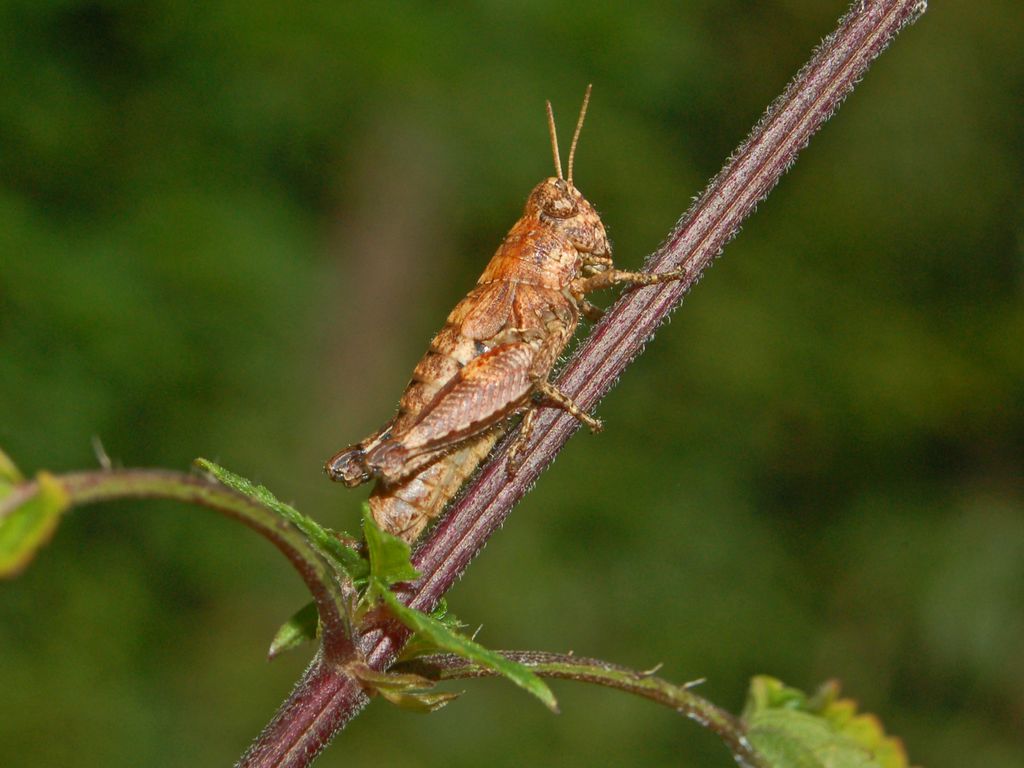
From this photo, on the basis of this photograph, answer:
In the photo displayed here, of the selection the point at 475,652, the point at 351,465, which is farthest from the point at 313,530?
the point at 351,465

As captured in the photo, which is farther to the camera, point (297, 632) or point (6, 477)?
point (297, 632)

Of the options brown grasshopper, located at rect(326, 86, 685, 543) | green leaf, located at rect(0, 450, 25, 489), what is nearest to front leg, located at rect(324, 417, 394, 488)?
brown grasshopper, located at rect(326, 86, 685, 543)

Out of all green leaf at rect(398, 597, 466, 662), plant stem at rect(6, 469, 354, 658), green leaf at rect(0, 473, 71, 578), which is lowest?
green leaf at rect(0, 473, 71, 578)

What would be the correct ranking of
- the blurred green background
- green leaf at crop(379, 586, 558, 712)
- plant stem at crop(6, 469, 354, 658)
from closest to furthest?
1. plant stem at crop(6, 469, 354, 658)
2. green leaf at crop(379, 586, 558, 712)
3. the blurred green background

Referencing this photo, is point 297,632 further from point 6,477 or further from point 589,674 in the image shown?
point 6,477

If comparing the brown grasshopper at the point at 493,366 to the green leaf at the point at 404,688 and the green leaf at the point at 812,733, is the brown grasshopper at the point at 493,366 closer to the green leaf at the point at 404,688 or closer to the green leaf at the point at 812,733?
the green leaf at the point at 404,688

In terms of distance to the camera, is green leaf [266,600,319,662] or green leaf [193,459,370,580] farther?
green leaf [266,600,319,662]

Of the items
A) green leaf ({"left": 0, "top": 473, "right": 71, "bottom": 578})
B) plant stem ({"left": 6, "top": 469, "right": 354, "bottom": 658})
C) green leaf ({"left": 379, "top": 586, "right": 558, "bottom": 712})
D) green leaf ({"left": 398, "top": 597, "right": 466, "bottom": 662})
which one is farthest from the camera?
green leaf ({"left": 398, "top": 597, "right": 466, "bottom": 662})

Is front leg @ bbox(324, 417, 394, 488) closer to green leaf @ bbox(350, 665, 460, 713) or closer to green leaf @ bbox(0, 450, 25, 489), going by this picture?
green leaf @ bbox(350, 665, 460, 713)

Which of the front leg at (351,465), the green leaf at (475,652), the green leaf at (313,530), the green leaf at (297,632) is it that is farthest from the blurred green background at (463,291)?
the green leaf at (475,652)
